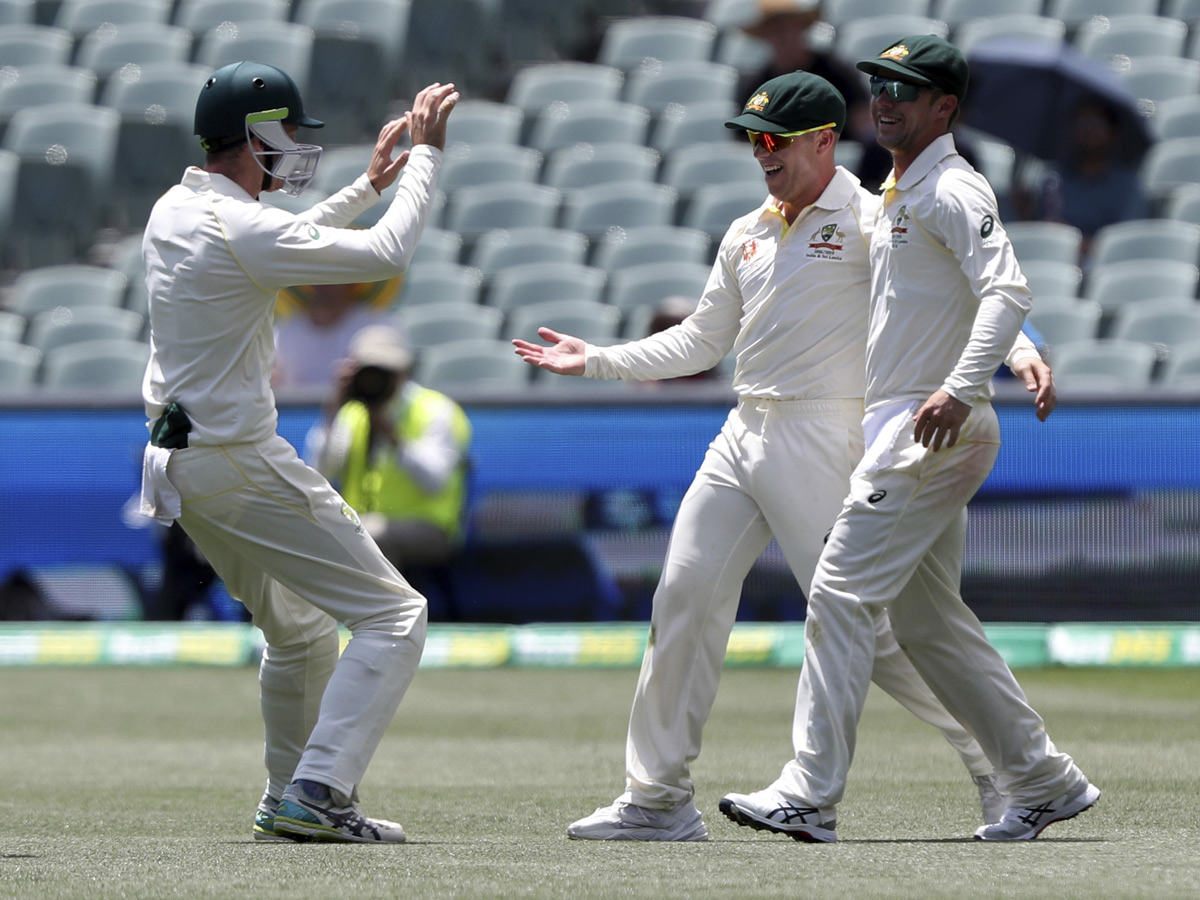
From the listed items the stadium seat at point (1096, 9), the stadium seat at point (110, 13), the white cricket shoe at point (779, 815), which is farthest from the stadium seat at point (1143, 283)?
the stadium seat at point (110, 13)

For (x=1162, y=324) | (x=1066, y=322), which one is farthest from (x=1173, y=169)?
(x=1066, y=322)

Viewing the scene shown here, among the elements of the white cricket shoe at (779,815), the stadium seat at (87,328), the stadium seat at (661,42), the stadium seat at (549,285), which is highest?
the stadium seat at (661,42)

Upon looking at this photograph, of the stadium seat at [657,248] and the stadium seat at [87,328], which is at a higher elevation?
the stadium seat at [657,248]

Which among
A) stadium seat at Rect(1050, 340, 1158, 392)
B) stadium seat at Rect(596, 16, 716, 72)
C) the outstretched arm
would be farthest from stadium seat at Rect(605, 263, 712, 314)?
the outstretched arm

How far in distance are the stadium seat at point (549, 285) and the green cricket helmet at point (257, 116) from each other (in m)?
7.40

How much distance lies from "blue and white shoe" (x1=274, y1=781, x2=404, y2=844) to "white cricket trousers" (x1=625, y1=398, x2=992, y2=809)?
0.76 m

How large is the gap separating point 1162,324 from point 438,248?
5.05 metres

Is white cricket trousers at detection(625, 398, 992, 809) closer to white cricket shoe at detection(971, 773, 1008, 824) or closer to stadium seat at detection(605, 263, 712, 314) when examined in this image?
white cricket shoe at detection(971, 773, 1008, 824)

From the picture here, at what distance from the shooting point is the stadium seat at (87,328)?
41.2 ft

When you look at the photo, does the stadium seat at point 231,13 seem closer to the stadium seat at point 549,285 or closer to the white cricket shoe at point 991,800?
the stadium seat at point 549,285

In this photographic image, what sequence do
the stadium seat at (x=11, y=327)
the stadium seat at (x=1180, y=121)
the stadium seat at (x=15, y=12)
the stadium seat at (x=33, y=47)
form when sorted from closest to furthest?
the stadium seat at (x=11, y=327) → the stadium seat at (x=1180, y=121) → the stadium seat at (x=33, y=47) → the stadium seat at (x=15, y=12)

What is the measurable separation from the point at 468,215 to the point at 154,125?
2.75 metres

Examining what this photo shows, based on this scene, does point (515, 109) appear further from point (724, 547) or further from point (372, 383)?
point (724, 547)

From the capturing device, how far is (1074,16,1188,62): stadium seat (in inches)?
566
